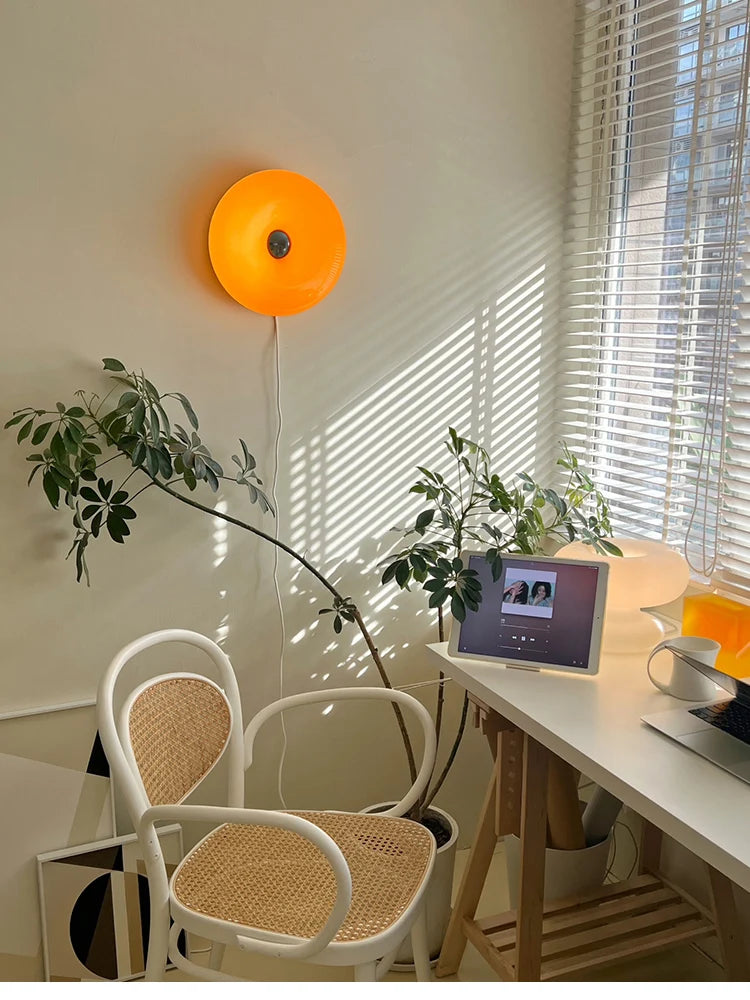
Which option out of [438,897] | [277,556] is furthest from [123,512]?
[438,897]

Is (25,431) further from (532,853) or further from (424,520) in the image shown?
(532,853)

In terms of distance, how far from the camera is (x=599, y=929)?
196 centimetres

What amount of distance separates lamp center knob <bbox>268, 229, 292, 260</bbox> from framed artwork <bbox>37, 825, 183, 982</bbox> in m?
1.24

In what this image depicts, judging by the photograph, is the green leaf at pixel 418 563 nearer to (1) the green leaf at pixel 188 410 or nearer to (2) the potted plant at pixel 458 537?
(2) the potted plant at pixel 458 537

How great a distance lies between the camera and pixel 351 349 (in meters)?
2.15

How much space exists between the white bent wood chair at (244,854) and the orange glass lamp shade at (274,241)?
72 cm

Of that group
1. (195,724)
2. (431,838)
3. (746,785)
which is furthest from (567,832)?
(195,724)

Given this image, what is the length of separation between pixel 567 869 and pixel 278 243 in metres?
1.46

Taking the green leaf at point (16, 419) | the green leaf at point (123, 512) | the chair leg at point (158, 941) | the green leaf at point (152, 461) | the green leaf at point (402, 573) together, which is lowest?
the chair leg at point (158, 941)

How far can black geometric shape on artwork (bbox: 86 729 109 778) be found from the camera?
198 cm

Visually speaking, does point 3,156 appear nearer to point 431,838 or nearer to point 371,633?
point 371,633

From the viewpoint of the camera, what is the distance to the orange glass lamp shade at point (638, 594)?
6.16 ft

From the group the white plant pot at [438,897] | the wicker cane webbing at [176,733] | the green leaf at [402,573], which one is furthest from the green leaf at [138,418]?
the white plant pot at [438,897]

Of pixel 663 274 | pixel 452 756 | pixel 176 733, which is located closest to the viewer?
pixel 176 733
